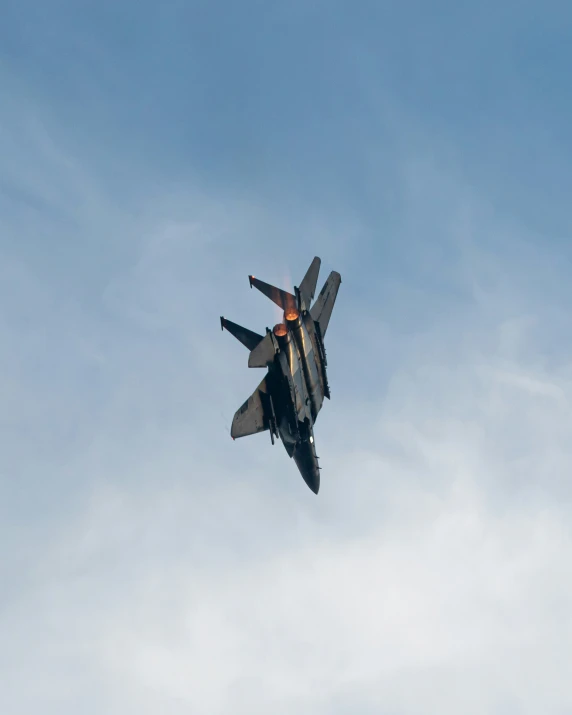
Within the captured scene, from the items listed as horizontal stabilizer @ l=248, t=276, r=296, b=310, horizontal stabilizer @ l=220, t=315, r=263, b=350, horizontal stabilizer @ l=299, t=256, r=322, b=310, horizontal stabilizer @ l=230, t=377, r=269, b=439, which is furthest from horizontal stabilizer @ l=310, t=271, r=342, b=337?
horizontal stabilizer @ l=230, t=377, r=269, b=439

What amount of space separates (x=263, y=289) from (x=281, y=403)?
9.17m

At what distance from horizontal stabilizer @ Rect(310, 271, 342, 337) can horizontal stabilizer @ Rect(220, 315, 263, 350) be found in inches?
243

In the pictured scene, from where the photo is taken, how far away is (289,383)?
46281 mm

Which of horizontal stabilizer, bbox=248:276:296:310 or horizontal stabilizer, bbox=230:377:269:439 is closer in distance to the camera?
horizontal stabilizer, bbox=230:377:269:439

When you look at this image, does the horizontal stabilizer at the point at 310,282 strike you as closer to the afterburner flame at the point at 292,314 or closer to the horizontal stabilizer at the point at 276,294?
the horizontal stabilizer at the point at 276,294

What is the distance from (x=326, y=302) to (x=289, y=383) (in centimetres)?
1210

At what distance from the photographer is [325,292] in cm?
5634

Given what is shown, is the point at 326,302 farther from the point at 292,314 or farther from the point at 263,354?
the point at 263,354

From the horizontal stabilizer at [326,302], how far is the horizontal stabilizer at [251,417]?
8784mm

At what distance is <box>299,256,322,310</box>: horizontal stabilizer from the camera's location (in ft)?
170

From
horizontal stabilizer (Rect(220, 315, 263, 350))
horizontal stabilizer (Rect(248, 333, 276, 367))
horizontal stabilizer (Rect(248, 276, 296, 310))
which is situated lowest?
horizontal stabilizer (Rect(248, 333, 276, 367))

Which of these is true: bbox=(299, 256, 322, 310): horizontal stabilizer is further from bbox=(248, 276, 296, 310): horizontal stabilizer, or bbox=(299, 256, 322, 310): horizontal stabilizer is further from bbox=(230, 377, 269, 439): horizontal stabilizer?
bbox=(230, 377, 269, 439): horizontal stabilizer

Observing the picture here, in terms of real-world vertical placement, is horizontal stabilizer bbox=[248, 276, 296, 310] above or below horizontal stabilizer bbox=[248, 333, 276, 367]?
above

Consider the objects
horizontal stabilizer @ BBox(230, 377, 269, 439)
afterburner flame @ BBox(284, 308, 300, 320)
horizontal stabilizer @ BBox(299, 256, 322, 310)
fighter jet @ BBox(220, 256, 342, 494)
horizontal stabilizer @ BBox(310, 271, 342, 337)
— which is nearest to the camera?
fighter jet @ BBox(220, 256, 342, 494)
